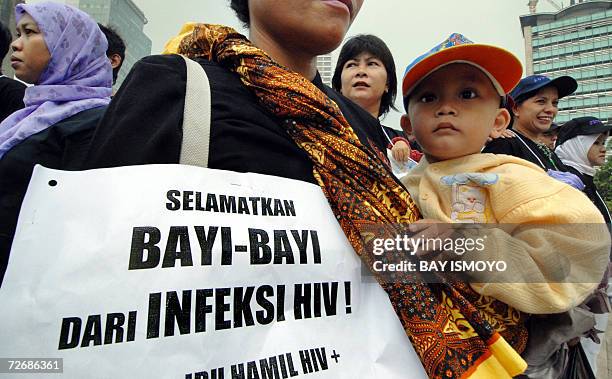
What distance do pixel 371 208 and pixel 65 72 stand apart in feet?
5.93

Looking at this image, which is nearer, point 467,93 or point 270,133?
point 270,133

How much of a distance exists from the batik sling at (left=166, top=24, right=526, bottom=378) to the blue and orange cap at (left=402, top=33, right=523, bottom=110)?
0.47 metres

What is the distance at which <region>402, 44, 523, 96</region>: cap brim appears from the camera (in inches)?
47.7

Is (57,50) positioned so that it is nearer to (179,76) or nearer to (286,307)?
(179,76)

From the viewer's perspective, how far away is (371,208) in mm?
893

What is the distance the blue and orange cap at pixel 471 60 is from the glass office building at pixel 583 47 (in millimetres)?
70264

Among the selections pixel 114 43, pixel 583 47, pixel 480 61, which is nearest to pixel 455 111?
pixel 480 61

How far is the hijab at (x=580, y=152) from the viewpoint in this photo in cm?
387

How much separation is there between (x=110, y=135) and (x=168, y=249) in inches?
12.2

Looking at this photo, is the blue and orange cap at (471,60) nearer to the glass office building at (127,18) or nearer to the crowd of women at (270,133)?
the crowd of women at (270,133)

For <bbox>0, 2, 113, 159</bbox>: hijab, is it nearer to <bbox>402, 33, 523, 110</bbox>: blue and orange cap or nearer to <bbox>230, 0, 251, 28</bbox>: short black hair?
<bbox>230, 0, 251, 28</bbox>: short black hair

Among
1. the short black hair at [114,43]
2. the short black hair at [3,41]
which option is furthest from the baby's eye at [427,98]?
the short black hair at [3,41]

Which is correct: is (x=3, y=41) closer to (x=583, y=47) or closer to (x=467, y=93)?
(x=467, y=93)

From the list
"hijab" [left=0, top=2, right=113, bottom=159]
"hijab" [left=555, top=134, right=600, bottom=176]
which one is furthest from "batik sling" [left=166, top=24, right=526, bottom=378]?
"hijab" [left=555, top=134, right=600, bottom=176]
